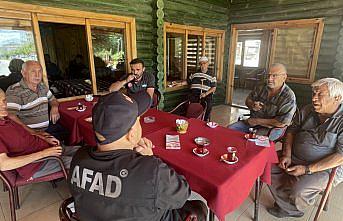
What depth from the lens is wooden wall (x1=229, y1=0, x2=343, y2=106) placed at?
4.02 metres

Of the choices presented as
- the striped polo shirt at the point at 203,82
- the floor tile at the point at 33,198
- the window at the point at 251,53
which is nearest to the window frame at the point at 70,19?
the striped polo shirt at the point at 203,82

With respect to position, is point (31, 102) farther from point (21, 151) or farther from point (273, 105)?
point (273, 105)

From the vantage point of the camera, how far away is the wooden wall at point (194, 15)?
163 inches

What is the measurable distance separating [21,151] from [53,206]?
2.30ft

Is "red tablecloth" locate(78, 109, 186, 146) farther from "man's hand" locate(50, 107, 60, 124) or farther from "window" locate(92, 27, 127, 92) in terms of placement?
"window" locate(92, 27, 127, 92)

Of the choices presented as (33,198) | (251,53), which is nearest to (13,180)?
(33,198)

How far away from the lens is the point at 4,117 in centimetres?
158

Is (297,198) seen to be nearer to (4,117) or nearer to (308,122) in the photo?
(308,122)

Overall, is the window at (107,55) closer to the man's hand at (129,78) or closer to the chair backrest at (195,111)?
the man's hand at (129,78)

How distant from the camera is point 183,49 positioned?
4602mm

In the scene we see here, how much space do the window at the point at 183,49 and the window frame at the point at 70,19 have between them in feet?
2.70

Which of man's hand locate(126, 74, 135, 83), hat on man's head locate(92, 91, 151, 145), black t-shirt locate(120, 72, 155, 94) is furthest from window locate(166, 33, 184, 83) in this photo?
hat on man's head locate(92, 91, 151, 145)

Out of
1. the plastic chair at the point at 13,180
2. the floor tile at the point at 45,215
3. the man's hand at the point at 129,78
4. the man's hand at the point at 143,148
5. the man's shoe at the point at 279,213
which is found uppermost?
the man's hand at the point at 129,78

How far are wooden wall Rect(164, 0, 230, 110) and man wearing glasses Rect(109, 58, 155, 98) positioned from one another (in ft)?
4.26
